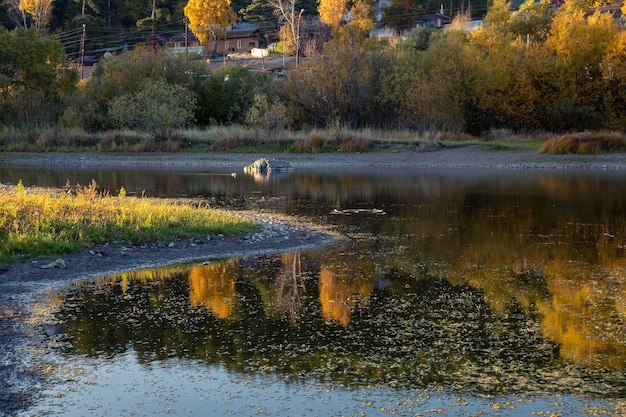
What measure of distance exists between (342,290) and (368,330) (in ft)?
8.28

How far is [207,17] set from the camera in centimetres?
9881

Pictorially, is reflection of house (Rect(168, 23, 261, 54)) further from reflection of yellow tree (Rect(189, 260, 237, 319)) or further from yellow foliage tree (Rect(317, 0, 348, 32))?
reflection of yellow tree (Rect(189, 260, 237, 319))

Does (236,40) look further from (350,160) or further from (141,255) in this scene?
(141,255)

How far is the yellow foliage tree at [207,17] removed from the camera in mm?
98000

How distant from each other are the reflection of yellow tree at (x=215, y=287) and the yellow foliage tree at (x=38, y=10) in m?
85.4

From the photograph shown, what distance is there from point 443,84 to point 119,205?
38.3m

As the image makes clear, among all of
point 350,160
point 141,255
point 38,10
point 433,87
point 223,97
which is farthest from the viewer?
point 38,10

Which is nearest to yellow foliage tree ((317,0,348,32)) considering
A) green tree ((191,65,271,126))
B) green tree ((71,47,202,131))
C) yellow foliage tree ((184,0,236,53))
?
yellow foliage tree ((184,0,236,53))

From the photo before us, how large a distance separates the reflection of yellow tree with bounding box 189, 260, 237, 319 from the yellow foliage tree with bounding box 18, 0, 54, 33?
8541cm

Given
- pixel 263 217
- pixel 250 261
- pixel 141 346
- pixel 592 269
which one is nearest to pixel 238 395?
pixel 141 346

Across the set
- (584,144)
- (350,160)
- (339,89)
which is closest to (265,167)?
Result: (350,160)

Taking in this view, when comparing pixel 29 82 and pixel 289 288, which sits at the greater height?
pixel 29 82

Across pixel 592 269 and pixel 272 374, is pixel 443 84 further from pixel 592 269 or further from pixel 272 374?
pixel 272 374

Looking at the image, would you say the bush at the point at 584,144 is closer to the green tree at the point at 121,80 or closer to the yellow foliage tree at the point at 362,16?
the green tree at the point at 121,80
